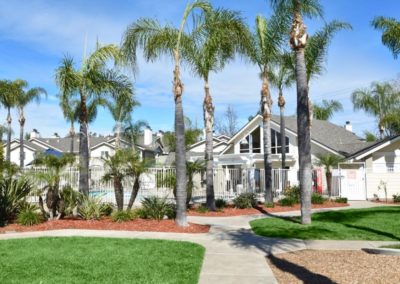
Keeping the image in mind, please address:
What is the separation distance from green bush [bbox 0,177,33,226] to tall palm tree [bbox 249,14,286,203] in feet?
30.2

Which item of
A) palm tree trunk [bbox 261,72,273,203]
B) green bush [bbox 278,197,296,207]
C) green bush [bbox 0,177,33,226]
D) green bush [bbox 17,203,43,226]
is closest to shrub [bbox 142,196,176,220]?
green bush [bbox 17,203,43,226]

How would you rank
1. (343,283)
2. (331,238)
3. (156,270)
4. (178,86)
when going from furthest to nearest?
(178,86), (331,238), (156,270), (343,283)

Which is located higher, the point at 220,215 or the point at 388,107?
the point at 388,107

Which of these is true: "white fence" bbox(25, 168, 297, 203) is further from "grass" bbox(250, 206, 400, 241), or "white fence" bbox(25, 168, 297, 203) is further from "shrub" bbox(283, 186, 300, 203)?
"grass" bbox(250, 206, 400, 241)

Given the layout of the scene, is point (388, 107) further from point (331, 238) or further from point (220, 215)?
point (331, 238)

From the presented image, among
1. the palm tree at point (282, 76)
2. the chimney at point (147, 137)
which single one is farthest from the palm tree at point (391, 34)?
the chimney at point (147, 137)

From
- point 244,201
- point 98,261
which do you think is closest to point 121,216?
point 98,261

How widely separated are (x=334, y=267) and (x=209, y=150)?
10.8m

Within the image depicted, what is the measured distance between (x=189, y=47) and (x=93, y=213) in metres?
6.40

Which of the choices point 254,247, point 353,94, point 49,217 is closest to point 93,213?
point 49,217

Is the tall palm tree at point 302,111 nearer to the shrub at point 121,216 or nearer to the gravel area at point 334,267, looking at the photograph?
the gravel area at point 334,267

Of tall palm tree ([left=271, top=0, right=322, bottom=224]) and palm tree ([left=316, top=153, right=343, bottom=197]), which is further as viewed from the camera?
palm tree ([left=316, top=153, right=343, bottom=197])

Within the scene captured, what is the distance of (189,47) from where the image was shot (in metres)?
14.4

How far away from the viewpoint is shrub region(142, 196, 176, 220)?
45.2 ft
